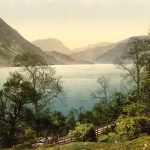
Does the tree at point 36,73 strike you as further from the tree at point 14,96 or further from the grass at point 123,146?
the grass at point 123,146

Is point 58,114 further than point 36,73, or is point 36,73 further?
point 58,114

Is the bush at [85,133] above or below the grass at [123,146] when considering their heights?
below

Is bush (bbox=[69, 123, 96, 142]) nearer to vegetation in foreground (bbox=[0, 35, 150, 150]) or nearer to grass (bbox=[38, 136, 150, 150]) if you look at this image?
vegetation in foreground (bbox=[0, 35, 150, 150])

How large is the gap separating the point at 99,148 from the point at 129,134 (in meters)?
10.5

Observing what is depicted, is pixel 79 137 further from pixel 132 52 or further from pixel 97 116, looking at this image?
pixel 97 116

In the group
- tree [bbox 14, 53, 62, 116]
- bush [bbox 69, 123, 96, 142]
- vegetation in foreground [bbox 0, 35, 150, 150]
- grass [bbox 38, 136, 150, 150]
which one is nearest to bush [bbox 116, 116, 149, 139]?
vegetation in foreground [bbox 0, 35, 150, 150]

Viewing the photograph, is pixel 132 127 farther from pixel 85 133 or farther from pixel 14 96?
pixel 14 96

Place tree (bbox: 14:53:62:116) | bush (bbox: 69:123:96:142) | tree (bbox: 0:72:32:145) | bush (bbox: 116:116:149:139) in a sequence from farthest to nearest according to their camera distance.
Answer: tree (bbox: 14:53:62:116)
tree (bbox: 0:72:32:145)
bush (bbox: 69:123:96:142)
bush (bbox: 116:116:149:139)

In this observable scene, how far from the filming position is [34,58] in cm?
7294

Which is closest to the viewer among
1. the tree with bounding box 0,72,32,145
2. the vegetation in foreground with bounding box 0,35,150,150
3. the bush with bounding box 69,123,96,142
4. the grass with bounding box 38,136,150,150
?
the grass with bounding box 38,136,150,150

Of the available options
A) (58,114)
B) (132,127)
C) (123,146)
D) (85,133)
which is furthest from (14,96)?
(123,146)

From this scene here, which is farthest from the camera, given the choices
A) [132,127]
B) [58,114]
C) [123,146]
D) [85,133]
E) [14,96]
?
[58,114]

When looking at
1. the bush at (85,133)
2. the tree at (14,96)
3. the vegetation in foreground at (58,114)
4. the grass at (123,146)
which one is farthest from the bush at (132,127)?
the tree at (14,96)

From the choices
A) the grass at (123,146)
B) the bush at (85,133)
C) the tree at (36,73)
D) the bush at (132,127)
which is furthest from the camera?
the tree at (36,73)
